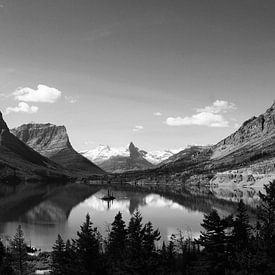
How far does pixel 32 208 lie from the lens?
192000 mm

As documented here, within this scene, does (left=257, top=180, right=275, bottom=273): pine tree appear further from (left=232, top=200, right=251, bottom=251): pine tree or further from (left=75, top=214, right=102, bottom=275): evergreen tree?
(left=75, top=214, right=102, bottom=275): evergreen tree

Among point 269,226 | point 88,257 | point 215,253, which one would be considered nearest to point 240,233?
point 269,226

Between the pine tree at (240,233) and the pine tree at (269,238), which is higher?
the pine tree at (269,238)

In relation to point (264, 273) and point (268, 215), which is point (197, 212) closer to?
point (268, 215)

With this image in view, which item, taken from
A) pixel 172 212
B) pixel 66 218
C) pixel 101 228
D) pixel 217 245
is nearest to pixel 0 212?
Result: pixel 66 218

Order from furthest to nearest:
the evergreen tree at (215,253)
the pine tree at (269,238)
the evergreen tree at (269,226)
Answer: the evergreen tree at (269,226) → the evergreen tree at (215,253) → the pine tree at (269,238)

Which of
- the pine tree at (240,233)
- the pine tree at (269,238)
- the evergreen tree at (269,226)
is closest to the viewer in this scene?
the pine tree at (269,238)

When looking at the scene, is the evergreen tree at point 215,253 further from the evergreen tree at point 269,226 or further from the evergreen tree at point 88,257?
the evergreen tree at point 88,257

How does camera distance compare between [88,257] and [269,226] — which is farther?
[88,257]

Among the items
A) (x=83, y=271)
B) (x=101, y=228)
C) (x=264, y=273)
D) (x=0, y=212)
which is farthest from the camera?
(x=0, y=212)

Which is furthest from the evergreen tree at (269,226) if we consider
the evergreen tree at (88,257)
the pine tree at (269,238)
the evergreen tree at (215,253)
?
the evergreen tree at (88,257)

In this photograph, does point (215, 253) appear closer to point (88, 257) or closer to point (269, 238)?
point (269, 238)

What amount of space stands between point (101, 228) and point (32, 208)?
261ft

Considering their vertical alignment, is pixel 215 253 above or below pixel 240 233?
above
